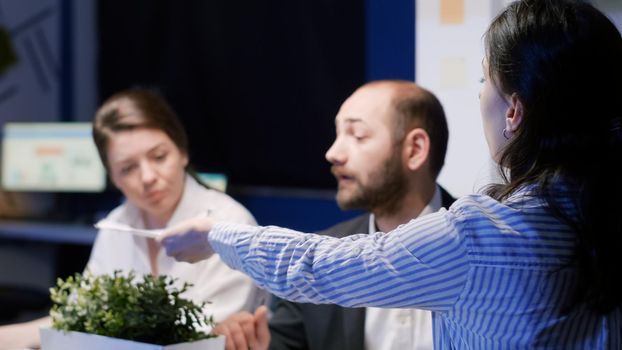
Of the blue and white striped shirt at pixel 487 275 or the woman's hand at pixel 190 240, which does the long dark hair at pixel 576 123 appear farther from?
the woman's hand at pixel 190 240

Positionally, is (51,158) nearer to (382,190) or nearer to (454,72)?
(454,72)

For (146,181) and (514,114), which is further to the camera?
(146,181)

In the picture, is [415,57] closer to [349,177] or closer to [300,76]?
[349,177]

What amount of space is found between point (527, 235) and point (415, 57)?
58.9 inches

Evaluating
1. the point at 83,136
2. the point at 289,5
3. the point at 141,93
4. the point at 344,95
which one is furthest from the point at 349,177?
the point at 83,136

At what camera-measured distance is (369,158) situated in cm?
237

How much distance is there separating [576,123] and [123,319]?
913 mm

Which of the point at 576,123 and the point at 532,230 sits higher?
the point at 576,123

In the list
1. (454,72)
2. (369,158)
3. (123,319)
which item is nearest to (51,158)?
(454,72)

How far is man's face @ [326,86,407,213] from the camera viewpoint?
2367 mm

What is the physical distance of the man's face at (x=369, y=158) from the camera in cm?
237

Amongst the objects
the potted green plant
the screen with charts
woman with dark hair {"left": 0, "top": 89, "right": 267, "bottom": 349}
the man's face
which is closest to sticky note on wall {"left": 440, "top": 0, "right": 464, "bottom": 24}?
the man's face

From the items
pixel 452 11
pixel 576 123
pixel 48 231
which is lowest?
pixel 48 231

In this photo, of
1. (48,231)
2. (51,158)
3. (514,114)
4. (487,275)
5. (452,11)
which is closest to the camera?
(487,275)
